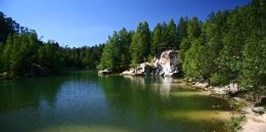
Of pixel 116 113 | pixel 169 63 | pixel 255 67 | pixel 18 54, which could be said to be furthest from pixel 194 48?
pixel 18 54

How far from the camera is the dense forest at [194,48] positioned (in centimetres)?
5782

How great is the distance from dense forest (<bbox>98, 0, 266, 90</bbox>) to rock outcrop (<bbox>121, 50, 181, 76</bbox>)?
3.26 meters

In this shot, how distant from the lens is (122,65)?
149m

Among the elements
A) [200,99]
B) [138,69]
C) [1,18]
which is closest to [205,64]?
[200,99]

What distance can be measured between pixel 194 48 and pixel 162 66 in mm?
35919

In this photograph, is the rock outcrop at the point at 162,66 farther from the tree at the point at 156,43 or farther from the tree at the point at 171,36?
the tree at the point at 171,36

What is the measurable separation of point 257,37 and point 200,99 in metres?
14.3

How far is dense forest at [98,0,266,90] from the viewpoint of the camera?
52.2 meters

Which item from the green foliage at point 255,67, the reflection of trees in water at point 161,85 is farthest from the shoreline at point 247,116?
the reflection of trees in water at point 161,85

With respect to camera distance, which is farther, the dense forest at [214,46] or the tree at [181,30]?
the tree at [181,30]

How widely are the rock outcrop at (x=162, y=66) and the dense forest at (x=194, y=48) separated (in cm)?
314

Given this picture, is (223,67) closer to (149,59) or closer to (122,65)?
(149,59)

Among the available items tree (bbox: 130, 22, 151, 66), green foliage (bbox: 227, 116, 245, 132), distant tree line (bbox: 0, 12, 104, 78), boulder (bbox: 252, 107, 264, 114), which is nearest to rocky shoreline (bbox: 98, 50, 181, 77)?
tree (bbox: 130, 22, 151, 66)

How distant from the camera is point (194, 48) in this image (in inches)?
3706
